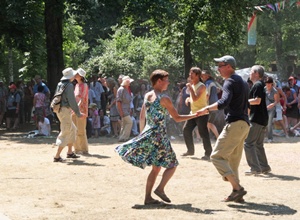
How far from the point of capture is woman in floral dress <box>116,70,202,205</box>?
9.37 m

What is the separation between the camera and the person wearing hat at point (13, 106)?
2522cm

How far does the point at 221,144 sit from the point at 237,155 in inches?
15.7

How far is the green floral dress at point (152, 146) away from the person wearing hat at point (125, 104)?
945cm

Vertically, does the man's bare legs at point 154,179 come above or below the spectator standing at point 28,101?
below

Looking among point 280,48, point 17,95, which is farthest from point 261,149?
point 280,48

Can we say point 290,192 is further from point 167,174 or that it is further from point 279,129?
point 279,129

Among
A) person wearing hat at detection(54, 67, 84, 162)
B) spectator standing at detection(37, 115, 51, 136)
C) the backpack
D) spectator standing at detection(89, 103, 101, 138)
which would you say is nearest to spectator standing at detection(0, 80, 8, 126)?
spectator standing at detection(37, 115, 51, 136)

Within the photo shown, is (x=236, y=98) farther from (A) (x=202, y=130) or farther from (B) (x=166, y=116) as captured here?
(A) (x=202, y=130)

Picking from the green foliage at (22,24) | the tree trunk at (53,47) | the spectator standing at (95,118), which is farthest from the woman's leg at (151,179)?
the tree trunk at (53,47)

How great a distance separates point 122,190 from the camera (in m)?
11.0

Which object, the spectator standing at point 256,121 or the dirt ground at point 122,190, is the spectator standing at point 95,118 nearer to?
the dirt ground at point 122,190

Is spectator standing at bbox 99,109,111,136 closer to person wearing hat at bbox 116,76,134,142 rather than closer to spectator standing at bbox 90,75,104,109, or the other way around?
spectator standing at bbox 90,75,104,109

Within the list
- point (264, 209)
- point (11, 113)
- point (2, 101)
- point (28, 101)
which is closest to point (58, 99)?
point (264, 209)

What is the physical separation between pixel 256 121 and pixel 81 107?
433cm
